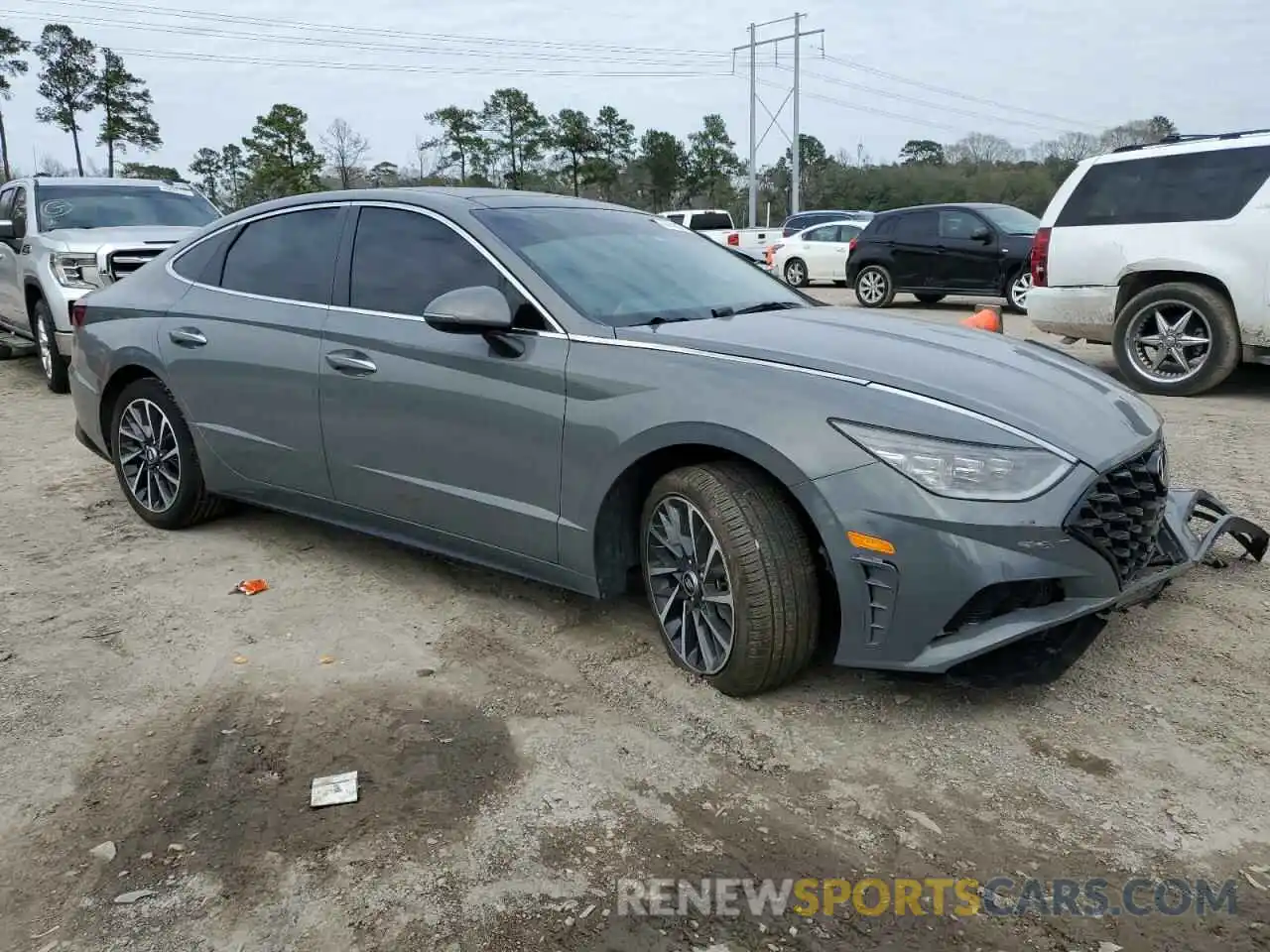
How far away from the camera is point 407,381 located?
3807 mm

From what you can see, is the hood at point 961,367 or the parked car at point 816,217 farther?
the parked car at point 816,217

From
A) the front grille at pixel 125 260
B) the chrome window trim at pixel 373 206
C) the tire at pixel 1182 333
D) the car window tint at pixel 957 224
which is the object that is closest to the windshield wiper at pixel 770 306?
the chrome window trim at pixel 373 206

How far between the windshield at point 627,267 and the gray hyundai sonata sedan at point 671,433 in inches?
0.6

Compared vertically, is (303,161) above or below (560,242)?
above

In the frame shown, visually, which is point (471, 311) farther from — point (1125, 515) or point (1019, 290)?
point (1019, 290)

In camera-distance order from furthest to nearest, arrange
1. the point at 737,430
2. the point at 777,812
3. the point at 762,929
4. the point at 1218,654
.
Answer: the point at 1218,654, the point at 737,430, the point at 777,812, the point at 762,929

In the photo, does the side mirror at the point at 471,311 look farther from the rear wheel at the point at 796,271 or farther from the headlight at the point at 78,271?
the rear wheel at the point at 796,271

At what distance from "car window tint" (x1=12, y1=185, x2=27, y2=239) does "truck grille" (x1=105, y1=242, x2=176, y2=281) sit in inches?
54.6

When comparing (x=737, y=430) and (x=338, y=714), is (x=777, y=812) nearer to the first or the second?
(x=737, y=430)

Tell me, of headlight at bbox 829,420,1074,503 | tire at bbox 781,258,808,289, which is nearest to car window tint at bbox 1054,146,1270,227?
headlight at bbox 829,420,1074,503

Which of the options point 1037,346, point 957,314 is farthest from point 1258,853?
point 957,314

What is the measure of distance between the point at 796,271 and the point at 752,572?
19425 mm

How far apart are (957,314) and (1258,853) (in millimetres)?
13233

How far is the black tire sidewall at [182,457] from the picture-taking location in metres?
4.83
